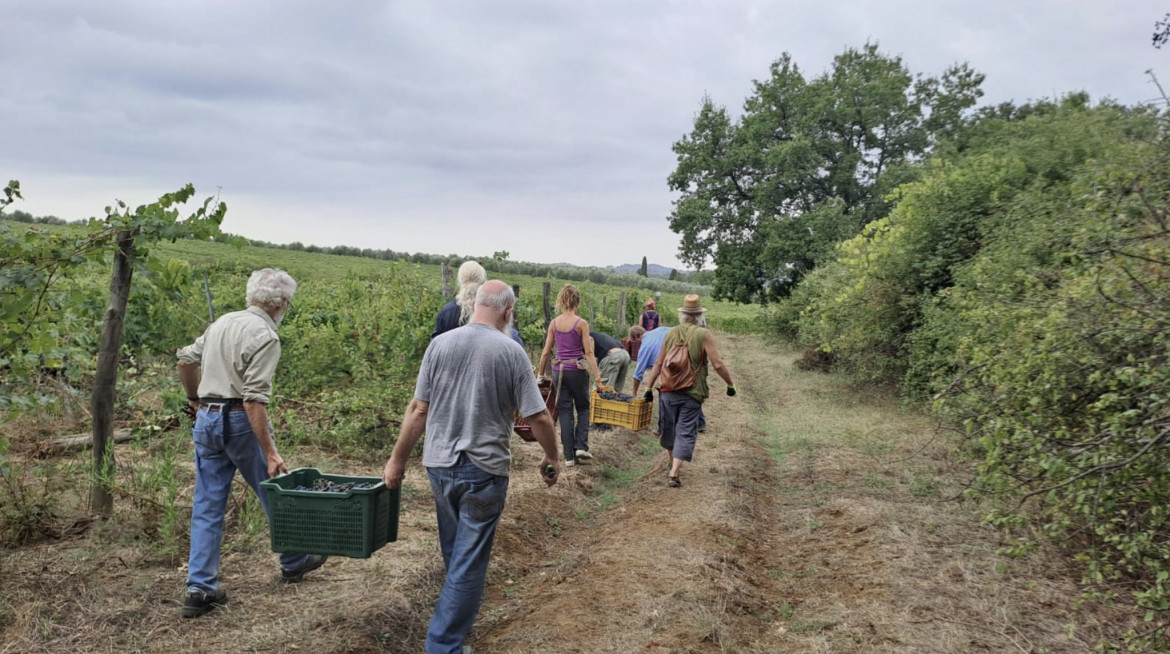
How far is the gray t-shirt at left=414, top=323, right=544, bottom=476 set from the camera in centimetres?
378

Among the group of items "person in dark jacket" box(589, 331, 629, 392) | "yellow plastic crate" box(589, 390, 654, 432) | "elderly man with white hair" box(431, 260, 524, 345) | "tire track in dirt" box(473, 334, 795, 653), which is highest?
"elderly man with white hair" box(431, 260, 524, 345)

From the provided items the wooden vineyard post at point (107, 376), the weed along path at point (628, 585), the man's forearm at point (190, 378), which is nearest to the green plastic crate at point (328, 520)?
the weed along path at point (628, 585)

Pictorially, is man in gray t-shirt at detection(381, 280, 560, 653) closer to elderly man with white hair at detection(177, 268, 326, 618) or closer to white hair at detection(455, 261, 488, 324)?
elderly man with white hair at detection(177, 268, 326, 618)

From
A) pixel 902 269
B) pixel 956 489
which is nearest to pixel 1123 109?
pixel 902 269

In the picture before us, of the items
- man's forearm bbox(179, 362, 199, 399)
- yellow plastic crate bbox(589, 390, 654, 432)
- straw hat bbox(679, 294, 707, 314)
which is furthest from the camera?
yellow plastic crate bbox(589, 390, 654, 432)

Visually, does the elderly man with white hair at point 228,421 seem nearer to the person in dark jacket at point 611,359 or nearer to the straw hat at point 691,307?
the straw hat at point 691,307

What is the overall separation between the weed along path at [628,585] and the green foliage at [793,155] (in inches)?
1102

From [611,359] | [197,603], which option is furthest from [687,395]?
[197,603]

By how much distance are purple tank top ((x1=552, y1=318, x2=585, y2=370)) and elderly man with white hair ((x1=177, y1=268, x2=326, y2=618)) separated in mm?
4111

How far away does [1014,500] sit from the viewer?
20.5 feet

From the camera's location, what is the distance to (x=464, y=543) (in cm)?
381

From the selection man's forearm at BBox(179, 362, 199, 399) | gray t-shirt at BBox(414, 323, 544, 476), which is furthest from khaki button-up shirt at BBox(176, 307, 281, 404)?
gray t-shirt at BBox(414, 323, 544, 476)

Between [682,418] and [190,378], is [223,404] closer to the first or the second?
[190,378]

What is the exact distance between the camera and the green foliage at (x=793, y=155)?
1357 inches
